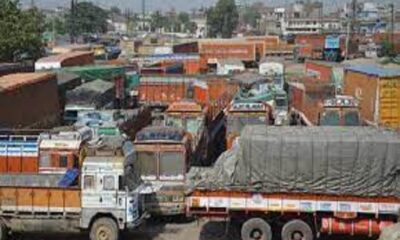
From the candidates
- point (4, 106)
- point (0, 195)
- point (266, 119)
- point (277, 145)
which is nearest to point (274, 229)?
point (277, 145)

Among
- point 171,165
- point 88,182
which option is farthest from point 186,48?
point 88,182

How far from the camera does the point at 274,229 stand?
56.7 ft

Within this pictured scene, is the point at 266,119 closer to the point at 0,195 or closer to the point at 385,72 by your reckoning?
the point at 385,72

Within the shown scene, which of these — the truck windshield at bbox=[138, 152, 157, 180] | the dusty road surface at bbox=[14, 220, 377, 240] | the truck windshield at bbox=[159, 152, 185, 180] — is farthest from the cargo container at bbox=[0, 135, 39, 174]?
the truck windshield at bbox=[159, 152, 185, 180]

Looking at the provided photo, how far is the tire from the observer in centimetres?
1661

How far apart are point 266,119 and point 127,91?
19619 millimetres

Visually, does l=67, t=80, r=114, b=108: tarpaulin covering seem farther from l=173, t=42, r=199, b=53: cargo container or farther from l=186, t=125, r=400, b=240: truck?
l=173, t=42, r=199, b=53: cargo container

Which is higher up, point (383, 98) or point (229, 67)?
point (383, 98)

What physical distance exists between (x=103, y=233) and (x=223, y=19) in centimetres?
13988

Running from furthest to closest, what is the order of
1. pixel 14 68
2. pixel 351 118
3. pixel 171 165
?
1. pixel 14 68
2. pixel 351 118
3. pixel 171 165

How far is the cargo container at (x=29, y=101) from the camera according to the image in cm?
2609

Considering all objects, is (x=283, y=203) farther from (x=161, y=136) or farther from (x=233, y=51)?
(x=233, y=51)

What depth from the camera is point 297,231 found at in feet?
54.6

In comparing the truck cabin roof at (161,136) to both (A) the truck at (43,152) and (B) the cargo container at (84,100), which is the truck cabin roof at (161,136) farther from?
(B) the cargo container at (84,100)
